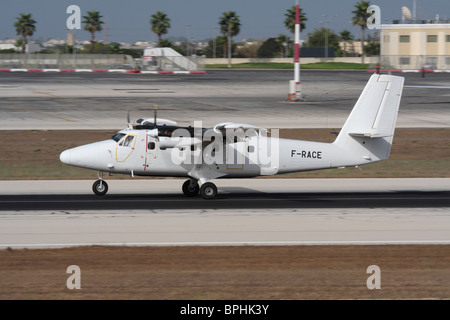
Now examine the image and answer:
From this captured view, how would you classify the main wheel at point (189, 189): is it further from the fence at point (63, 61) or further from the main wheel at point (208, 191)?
the fence at point (63, 61)

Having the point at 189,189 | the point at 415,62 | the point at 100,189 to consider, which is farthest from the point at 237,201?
the point at 415,62

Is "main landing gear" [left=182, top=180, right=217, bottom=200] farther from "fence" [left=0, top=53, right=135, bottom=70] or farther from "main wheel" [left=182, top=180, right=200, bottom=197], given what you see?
"fence" [left=0, top=53, right=135, bottom=70]

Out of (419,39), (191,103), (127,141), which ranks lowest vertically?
(127,141)

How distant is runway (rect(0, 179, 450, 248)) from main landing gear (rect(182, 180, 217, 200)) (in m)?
0.26

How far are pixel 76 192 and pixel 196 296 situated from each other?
539 inches

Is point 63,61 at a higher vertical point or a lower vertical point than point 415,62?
lower

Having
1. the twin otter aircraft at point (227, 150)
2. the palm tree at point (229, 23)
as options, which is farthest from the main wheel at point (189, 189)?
the palm tree at point (229, 23)

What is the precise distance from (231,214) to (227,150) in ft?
9.93

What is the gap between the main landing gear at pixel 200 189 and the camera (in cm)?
2377

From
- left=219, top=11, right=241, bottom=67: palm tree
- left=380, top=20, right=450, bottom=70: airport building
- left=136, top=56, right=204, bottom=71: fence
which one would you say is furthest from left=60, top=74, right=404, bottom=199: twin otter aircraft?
left=219, top=11, right=241, bottom=67: palm tree

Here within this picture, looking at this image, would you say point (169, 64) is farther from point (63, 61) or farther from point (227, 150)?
point (227, 150)

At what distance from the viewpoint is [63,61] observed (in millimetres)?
120688

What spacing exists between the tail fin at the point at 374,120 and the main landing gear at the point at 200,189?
15.3 feet
